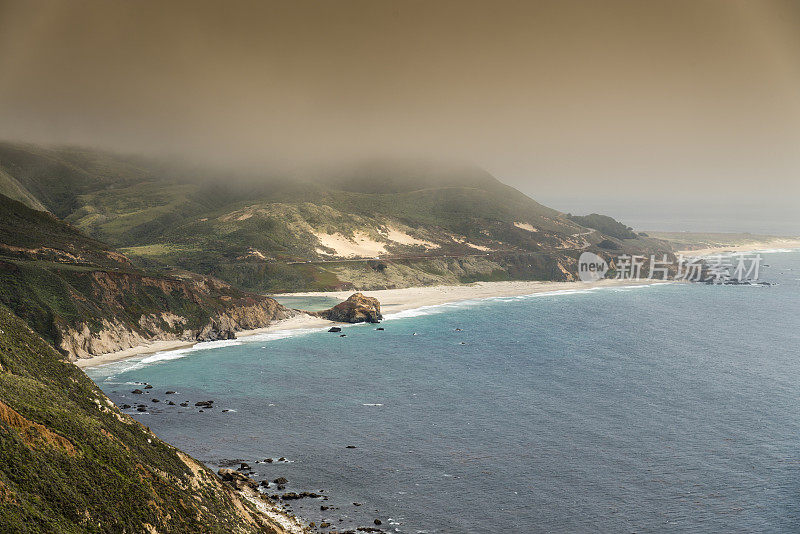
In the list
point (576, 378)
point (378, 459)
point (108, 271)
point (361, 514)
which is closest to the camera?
point (361, 514)

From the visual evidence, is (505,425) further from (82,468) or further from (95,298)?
(95,298)

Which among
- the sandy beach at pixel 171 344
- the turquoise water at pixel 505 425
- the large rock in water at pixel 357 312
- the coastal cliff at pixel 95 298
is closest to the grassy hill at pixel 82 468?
the turquoise water at pixel 505 425

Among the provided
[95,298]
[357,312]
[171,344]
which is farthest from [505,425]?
[357,312]

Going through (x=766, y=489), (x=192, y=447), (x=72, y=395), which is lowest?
Result: (x=192, y=447)

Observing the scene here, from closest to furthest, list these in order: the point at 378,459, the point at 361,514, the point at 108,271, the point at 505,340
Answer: the point at 361,514
the point at 378,459
the point at 108,271
the point at 505,340

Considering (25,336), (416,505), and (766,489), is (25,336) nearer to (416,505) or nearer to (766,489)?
(416,505)

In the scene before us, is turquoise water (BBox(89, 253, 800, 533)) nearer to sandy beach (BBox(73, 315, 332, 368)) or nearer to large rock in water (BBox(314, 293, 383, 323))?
sandy beach (BBox(73, 315, 332, 368))

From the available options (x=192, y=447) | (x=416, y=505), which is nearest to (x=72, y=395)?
(x=192, y=447)
